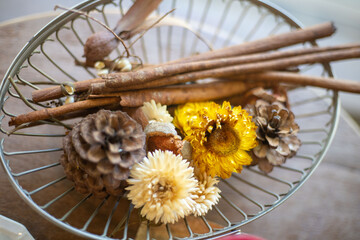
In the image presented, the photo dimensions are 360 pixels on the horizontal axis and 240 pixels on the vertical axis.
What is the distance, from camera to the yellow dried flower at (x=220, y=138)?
43 centimetres

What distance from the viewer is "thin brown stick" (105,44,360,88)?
443mm

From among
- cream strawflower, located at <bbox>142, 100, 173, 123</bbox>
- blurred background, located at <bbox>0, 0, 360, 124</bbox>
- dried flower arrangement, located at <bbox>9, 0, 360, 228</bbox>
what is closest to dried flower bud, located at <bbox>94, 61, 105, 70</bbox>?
dried flower arrangement, located at <bbox>9, 0, 360, 228</bbox>

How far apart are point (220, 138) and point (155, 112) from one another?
0.11m

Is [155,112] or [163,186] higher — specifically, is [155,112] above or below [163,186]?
above

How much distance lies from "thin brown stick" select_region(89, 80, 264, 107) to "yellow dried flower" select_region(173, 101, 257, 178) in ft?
0.22

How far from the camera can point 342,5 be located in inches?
41.1

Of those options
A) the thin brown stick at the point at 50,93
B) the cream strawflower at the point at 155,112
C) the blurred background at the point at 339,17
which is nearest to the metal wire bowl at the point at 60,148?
the thin brown stick at the point at 50,93

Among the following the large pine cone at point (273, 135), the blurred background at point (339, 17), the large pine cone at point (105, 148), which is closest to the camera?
the large pine cone at point (105, 148)

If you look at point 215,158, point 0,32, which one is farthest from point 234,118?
point 0,32

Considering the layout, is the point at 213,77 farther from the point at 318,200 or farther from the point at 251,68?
the point at 318,200

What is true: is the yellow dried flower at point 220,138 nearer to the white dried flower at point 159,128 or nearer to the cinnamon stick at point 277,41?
the white dried flower at point 159,128

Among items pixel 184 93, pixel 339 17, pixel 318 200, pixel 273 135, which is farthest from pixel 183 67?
pixel 339 17

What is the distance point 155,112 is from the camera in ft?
1.50

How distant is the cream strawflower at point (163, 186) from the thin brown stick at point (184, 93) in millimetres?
112
